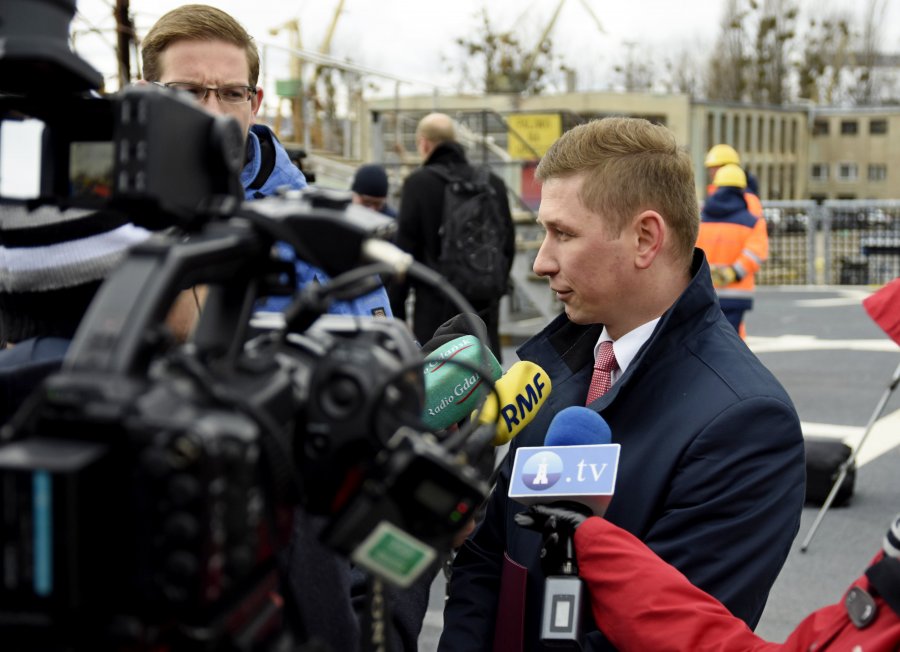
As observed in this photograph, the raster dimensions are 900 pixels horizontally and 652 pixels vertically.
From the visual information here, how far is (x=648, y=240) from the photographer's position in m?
2.37

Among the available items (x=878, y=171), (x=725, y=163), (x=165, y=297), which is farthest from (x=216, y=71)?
(x=878, y=171)

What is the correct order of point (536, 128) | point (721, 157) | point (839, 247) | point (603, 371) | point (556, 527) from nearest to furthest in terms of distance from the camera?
point (556, 527) → point (603, 371) → point (721, 157) → point (536, 128) → point (839, 247)

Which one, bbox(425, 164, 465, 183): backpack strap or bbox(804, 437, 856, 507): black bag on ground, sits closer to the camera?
bbox(804, 437, 856, 507): black bag on ground

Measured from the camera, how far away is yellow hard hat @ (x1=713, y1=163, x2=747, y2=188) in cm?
835

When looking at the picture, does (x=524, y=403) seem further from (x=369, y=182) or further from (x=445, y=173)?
(x=369, y=182)

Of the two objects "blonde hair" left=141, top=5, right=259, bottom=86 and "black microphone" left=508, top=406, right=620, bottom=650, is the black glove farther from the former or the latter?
"blonde hair" left=141, top=5, right=259, bottom=86

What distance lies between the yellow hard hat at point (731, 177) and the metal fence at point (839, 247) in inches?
440

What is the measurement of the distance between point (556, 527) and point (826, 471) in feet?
15.5

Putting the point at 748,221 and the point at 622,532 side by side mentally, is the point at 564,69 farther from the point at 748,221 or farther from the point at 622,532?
the point at 622,532

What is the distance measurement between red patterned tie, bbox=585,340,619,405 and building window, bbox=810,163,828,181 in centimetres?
6661

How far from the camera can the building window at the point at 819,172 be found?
65375mm

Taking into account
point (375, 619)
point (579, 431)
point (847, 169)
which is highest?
point (847, 169)

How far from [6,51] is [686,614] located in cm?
132

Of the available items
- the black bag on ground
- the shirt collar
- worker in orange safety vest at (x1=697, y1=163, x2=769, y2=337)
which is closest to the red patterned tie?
the shirt collar
